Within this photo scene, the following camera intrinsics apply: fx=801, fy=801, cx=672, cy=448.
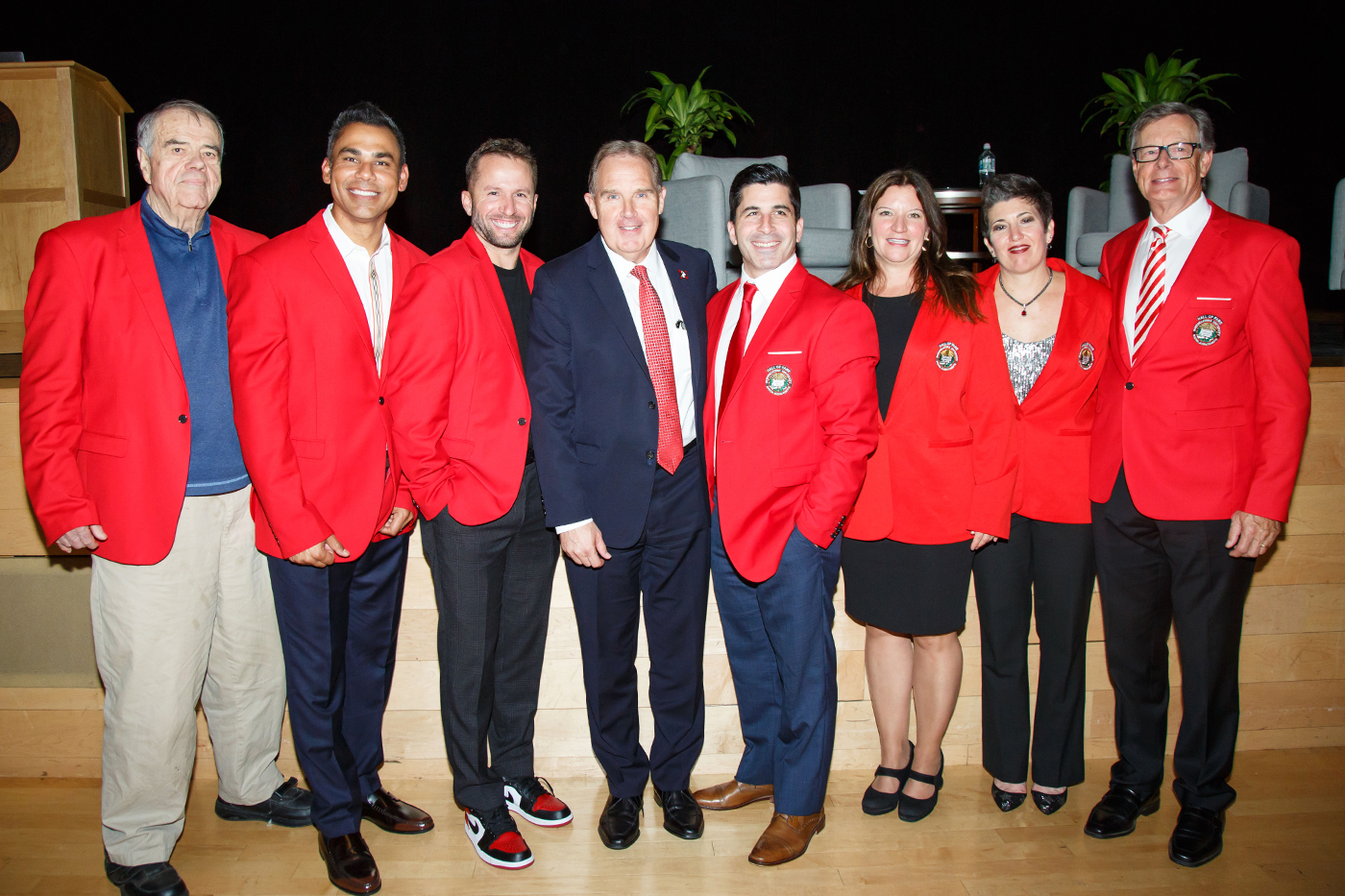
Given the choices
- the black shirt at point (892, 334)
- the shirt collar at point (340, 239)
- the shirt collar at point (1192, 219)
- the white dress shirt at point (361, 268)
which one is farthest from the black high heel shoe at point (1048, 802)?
the shirt collar at point (340, 239)

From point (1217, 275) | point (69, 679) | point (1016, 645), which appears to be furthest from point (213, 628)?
point (1217, 275)

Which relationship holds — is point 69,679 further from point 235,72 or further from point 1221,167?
point 1221,167

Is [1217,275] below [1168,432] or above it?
above

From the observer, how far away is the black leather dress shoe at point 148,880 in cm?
197

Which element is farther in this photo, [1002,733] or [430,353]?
[1002,733]

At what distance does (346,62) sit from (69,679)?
5388 mm

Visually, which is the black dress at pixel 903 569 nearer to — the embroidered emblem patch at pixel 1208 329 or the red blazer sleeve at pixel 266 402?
the embroidered emblem patch at pixel 1208 329

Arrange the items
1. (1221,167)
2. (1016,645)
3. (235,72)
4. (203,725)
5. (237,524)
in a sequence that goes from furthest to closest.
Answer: (235,72), (1221,167), (203,725), (1016,645), (237,524)

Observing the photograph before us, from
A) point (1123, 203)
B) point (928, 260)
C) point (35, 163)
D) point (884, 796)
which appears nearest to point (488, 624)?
point (884, 796)

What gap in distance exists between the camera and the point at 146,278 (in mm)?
1916

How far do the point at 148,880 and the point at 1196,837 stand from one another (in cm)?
268

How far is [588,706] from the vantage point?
7.05 feet

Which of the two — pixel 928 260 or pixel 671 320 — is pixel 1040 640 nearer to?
pixel 928 260

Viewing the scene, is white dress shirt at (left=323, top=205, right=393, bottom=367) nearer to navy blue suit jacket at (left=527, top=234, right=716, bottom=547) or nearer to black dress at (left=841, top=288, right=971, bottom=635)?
navy blue suit jacket at (left=527, top=234, right=716, bottom=547)
